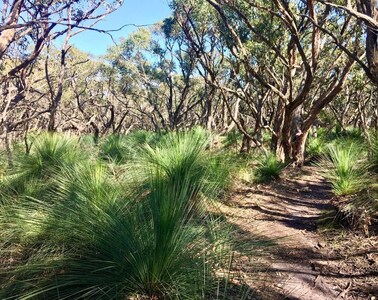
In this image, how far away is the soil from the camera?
3.10m

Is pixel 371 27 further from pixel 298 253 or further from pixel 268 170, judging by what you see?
pixel 268 170

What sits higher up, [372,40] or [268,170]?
[372,40]

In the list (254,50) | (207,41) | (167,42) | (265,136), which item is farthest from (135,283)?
(167,42)

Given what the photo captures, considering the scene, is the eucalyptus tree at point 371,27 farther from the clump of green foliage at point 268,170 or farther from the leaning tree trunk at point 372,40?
the clump of green foliage at point 268,170

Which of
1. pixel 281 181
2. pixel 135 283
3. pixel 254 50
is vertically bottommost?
pixel 281 181

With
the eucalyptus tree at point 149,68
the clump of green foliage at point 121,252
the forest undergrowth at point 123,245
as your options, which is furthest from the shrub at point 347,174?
the eucalyptus tree at point 149,68

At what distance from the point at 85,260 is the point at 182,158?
9.82 ft

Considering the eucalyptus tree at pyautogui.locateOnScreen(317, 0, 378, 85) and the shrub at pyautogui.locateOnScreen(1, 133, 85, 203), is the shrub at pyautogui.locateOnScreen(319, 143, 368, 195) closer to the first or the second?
the eucalyptus tree at pyautogui.locateOnScreen(317, 0, 378, 85)

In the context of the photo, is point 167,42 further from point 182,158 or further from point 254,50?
point 182,158

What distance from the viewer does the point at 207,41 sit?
17656 millimetres

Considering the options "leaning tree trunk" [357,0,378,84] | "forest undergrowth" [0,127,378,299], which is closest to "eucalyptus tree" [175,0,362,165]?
"leaning tree trunk" [357,0,378,84]

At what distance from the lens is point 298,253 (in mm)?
4195

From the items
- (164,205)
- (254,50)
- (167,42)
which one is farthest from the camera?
(167,42)

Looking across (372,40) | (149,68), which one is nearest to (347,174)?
(372,40)
